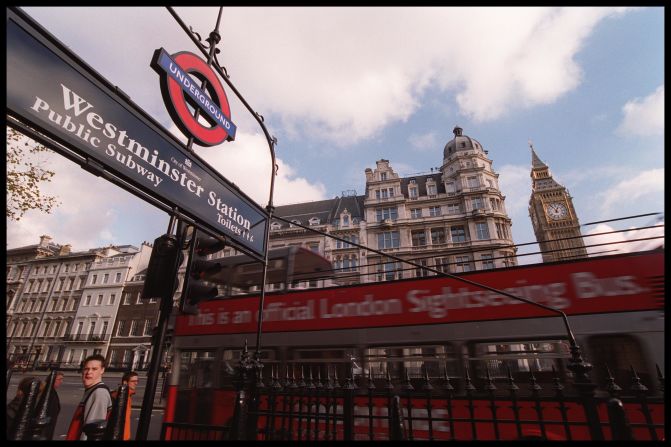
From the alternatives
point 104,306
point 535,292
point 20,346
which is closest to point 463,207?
point 535,292

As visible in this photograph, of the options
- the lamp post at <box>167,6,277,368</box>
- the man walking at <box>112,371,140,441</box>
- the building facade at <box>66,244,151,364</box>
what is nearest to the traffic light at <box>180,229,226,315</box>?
the lamp post at <box>167,6,277,368</box>

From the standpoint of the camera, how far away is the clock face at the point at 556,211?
232ft

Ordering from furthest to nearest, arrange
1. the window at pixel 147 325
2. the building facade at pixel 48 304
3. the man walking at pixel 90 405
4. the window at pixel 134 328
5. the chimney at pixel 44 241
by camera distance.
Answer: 1. the chimney at pixel 44 241
2. the building facade at pixel 48 304
3. the window at pixel 134 328
4. the window at pixel 147 325
5. the man walking at pixel 90 405

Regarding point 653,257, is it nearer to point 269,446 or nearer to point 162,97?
point 269,446

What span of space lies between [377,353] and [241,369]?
146 inches

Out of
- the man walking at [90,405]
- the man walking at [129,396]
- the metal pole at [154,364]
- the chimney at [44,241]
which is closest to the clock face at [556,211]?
the man walking at [129,396]

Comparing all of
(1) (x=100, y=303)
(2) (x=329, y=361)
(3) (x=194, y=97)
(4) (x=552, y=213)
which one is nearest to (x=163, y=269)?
(3) (x=194, y=97)

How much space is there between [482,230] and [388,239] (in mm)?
9156

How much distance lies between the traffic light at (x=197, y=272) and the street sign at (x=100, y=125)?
235mm

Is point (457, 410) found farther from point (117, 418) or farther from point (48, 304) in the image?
point (48, 304)

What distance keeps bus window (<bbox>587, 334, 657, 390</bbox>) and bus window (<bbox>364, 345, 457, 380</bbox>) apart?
88.6 inches

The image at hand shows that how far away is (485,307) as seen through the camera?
6.05 meters

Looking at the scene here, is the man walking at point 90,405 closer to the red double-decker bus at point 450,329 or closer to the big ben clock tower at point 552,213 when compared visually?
the red double-decker bus at point 450,329

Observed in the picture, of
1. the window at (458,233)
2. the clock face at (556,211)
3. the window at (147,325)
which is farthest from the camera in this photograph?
the clock face at (556,211)
